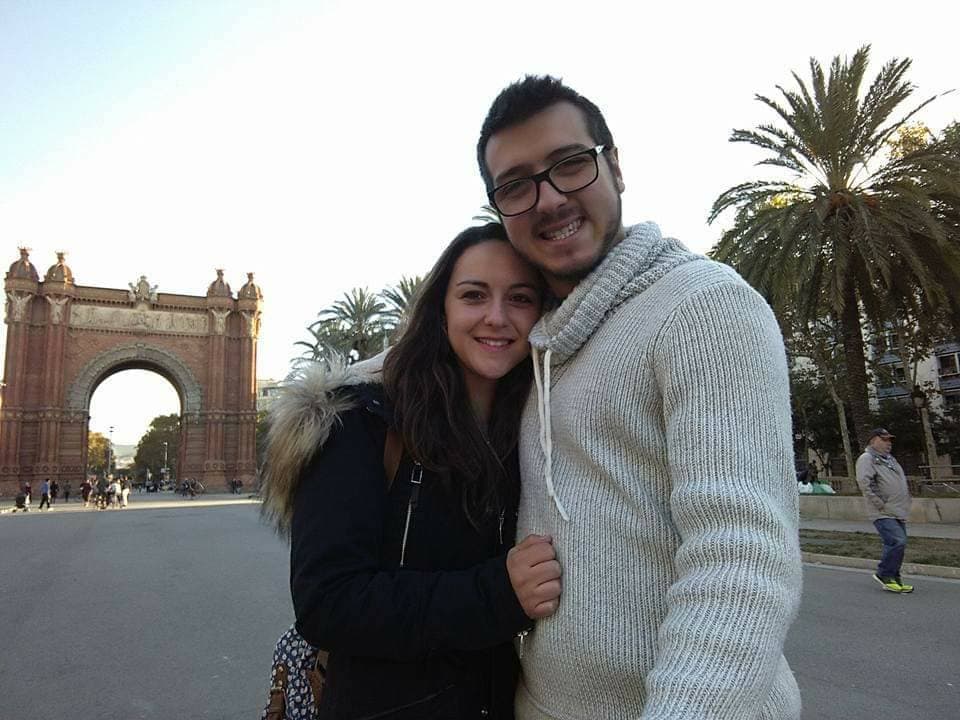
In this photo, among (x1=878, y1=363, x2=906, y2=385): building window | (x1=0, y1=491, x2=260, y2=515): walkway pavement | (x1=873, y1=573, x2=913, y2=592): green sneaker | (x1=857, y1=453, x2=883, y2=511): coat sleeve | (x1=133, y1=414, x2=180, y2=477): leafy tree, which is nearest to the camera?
(x1=873, y1=573, x2=913, y2=592): green sneaker

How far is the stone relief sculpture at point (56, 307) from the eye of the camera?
45.4m

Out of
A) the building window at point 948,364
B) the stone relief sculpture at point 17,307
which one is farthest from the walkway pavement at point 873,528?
the stone relief sculpture at point 17,307


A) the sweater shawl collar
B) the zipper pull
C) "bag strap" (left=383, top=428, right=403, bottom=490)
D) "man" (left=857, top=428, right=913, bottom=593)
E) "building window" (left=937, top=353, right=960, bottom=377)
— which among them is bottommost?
"man" (left=857, top=428, right=913, bottom=593)

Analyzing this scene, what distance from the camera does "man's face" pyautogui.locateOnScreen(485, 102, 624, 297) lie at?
1570mm

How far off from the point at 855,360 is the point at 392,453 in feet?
56.7

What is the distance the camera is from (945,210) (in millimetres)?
13969

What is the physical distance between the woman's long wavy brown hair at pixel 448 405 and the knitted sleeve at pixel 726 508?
1.86ft

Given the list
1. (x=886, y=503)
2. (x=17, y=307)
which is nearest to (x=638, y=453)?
(x=886, y=503)

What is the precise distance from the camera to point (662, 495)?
1.29m

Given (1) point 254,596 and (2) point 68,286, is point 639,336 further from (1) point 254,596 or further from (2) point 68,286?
(2) point 68,286

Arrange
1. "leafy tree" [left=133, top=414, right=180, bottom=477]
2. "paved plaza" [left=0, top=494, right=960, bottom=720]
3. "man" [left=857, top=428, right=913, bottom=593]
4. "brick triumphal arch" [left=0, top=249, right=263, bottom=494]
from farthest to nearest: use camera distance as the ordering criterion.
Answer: "leafy tree" [left=133, top=414, right=180, bottom=477]
"brick triumphal arch" [left=0, top=249, right=263, bottom=494]
"man" [left=857, top=428, right=913, bottom=593]
"paved plaza" [left=0, top=494, right=960, bottom=720]

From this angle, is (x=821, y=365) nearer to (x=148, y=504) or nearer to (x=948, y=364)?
(x=948, y=364)

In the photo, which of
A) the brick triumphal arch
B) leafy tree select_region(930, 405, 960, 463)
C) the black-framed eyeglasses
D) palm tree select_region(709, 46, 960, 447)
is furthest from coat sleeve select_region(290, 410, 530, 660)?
the brick triumphal arch

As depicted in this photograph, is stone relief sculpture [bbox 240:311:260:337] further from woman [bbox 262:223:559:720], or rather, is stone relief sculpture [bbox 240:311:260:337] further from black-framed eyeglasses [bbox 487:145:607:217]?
black-framed eyeglasses [bbox 487:145:607:217]
